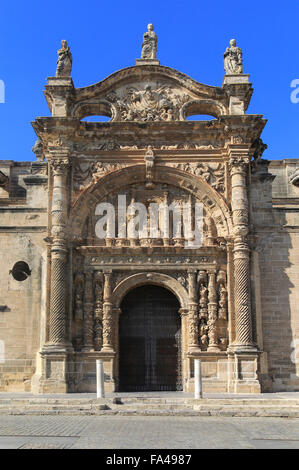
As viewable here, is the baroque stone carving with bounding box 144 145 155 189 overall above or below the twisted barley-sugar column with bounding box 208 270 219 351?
above

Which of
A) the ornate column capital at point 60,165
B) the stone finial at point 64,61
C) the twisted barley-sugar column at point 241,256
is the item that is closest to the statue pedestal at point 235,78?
the twisted barley-sugar column at point 241,256

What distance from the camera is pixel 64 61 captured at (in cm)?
2272

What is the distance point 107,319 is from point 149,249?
2.78 metres

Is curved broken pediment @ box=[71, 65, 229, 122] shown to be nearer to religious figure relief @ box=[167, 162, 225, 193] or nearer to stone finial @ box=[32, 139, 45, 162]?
religious figure relief @ box=[167, 162, 225, 193]

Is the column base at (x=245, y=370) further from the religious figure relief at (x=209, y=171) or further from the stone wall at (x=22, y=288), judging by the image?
the stone wall at (x=22, y=288)

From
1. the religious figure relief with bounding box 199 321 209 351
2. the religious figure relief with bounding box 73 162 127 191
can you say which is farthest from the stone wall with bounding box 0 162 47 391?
the religious figure relief with bounding box 199 321 209 351

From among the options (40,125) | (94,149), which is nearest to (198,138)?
(94,149)

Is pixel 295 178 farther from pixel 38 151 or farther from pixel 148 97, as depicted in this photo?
pixel 38 151

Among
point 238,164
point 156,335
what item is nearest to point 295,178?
point 238,164

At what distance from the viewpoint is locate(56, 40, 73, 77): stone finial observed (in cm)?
2258

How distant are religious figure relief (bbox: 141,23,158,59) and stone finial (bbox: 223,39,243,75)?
9.03ft
